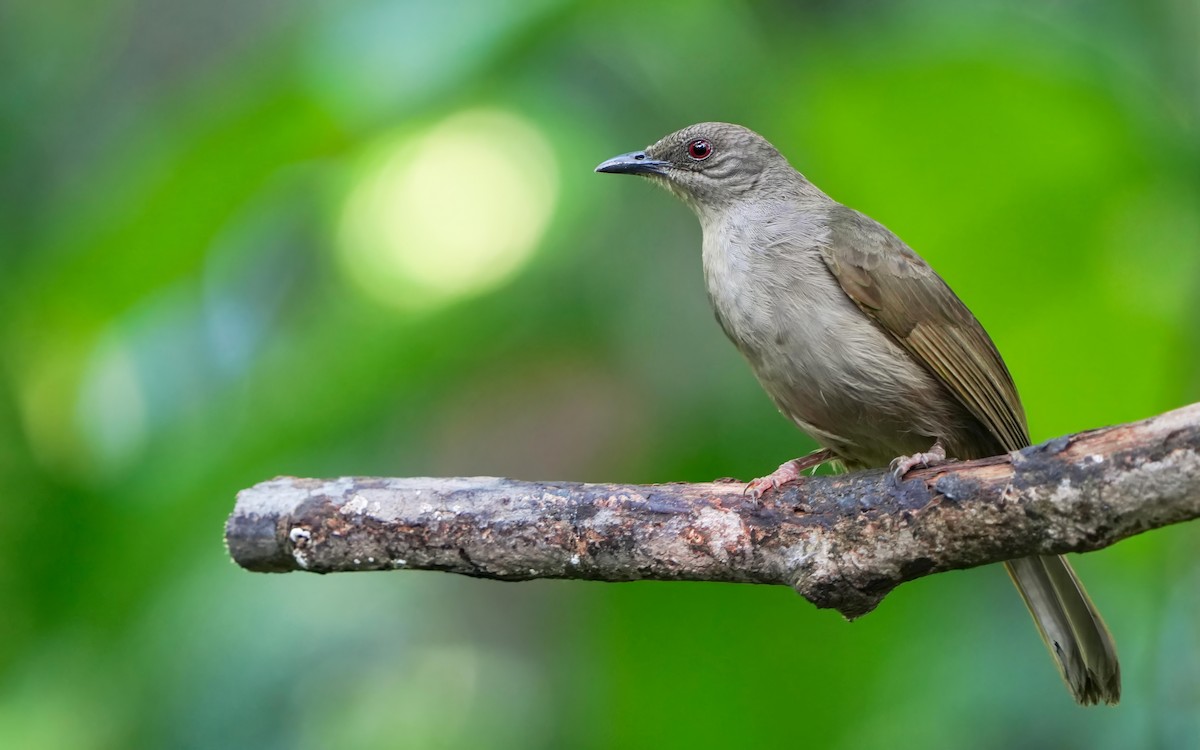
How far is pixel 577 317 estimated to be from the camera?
566 centimetres

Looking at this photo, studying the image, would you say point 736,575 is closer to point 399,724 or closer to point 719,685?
point 719,685

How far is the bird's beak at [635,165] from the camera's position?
16.3ft

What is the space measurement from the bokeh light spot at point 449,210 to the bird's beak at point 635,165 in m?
0.31

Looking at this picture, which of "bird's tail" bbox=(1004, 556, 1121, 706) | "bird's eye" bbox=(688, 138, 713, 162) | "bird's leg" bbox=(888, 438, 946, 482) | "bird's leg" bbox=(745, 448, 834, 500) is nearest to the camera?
"bird's leg" bbox=(888, 438, 946, 482)

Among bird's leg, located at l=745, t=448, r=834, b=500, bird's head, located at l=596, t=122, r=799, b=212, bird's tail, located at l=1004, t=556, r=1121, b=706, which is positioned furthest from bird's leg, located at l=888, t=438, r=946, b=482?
bird's head, located at l=596, t=122, r=799, b=212

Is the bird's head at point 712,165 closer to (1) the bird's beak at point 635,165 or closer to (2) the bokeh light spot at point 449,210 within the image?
(1) the bird's beak at point 635,165

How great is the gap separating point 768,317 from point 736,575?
105cm

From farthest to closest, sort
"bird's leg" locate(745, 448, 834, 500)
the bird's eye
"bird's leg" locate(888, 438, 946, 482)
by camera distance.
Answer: the bird's eye < "bird's leg" locate(745, 448, 834, 500) < "bird's leg" locate(888, 438, 946, 482)

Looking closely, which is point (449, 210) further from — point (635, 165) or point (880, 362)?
point (880, 362)

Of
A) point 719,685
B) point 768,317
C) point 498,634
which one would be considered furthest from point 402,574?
point 768,317

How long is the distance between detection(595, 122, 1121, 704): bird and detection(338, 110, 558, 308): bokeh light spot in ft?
3.41

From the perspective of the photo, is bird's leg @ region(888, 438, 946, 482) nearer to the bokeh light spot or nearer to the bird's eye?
the bird's eye

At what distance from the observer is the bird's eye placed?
196 inches

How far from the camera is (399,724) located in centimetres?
686
